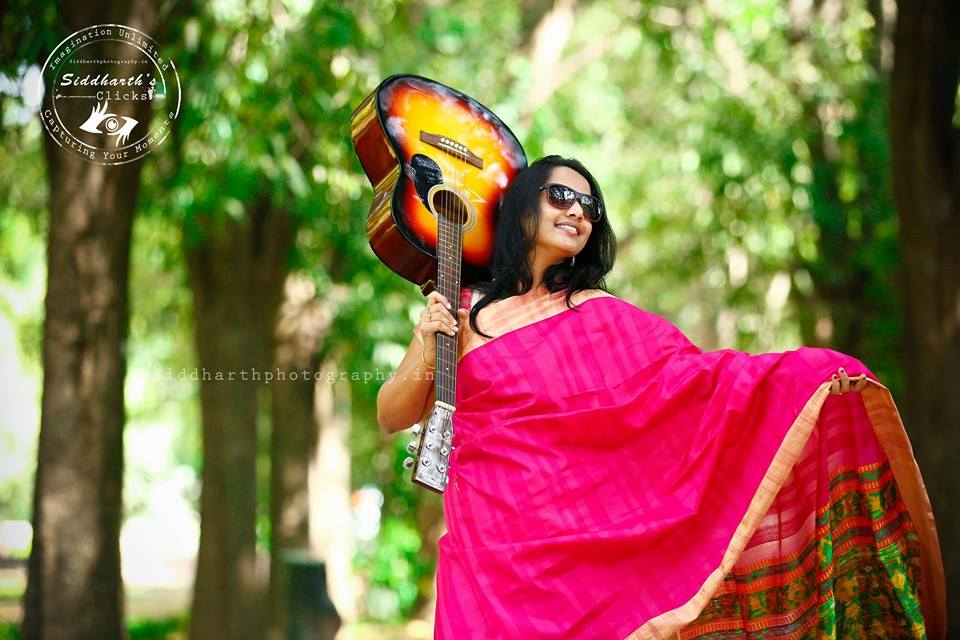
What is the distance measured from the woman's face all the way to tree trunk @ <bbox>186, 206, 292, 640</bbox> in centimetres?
596

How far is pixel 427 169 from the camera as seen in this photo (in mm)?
4426

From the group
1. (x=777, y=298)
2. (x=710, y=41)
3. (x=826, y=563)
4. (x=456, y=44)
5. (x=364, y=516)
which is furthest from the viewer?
(x=364, y=516)

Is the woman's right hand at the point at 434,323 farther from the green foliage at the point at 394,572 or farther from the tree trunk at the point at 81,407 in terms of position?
the green foliage at the point at 394,572

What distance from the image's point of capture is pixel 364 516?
24.1m

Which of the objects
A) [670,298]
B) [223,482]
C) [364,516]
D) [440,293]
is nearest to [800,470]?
[440,293]

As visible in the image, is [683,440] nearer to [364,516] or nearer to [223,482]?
[223,482]

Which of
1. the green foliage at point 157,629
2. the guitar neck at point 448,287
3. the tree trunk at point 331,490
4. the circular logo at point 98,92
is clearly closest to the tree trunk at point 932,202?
the guitar neck at point 448,287

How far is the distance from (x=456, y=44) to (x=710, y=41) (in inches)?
120

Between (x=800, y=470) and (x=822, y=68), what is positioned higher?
(x=822, y=68)

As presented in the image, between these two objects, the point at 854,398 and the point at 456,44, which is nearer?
the point at 854,398

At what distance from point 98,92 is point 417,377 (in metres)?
3.18

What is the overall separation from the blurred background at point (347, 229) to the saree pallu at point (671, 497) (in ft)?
8.67

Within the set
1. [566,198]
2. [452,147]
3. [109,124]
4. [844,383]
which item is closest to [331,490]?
[109,124]

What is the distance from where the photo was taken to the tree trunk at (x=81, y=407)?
20.4ft
